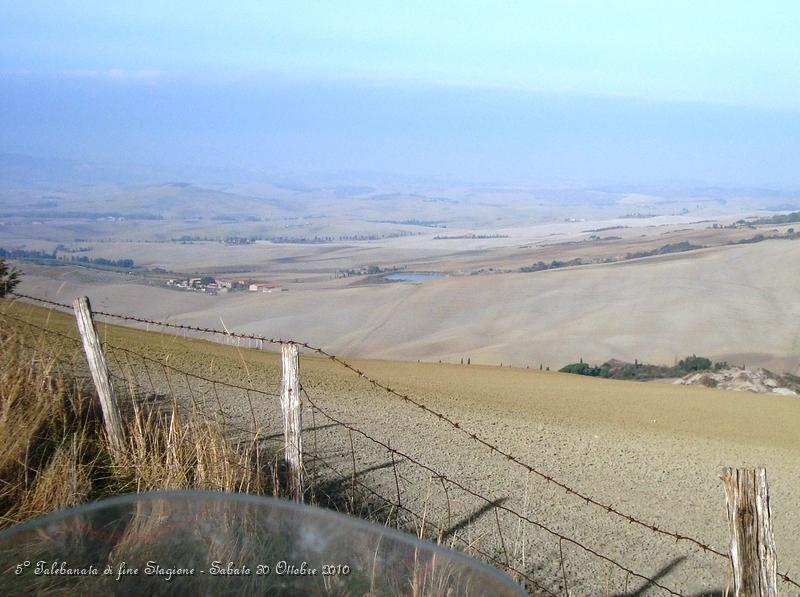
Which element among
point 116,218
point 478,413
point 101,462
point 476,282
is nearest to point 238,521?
point 101,462

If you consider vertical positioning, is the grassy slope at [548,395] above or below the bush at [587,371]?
above

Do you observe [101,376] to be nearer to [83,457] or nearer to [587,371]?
[83,457]

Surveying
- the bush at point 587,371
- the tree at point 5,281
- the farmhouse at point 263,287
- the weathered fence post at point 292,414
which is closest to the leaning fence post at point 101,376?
the weathered fence post at point 292,414

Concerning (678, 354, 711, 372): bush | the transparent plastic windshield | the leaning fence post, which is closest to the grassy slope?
the leaning fence post

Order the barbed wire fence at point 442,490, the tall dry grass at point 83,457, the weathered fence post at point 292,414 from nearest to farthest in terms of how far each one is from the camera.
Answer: the tall dry grass at point 83,457 < the weathered fence post at point 292,414 < the barbed wire fence at point 442,490

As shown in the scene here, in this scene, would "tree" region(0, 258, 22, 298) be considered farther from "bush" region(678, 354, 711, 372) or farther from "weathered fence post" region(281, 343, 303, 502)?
"bush" region(678, 354, 711, 372)

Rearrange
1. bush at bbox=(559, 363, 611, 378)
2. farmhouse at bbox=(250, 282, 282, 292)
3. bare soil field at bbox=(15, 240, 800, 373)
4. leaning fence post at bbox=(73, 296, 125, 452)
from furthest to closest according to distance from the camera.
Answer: farmhouse at bbox=(250, 282, 282, 292) → bare soil field at bbox=(15, 240, 800, 373) → bush at bbox=(559, 363, 611, 378) → leaning fence post at bbox=(73, 296, 125, 452)

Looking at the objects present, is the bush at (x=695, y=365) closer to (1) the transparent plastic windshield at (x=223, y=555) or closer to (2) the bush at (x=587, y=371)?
(2) the bush at (x=587, y=371)
